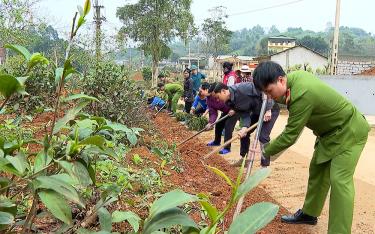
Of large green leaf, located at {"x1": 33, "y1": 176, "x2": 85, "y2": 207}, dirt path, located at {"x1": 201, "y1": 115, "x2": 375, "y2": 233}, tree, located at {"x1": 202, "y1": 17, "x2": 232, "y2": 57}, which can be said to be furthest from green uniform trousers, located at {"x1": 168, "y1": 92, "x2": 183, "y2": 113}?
tree, located at {"x1": 202, "y1": 17, "x2": 232, "y2": 57}

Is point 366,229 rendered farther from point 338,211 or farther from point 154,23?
point 154,23

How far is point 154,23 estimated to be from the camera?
920 inches

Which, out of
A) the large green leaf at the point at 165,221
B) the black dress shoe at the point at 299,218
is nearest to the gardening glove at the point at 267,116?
the black dress shoe at the point at 299,218

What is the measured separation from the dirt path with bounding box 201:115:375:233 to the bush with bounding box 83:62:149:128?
74.5 inches

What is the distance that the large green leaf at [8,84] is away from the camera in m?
1.29

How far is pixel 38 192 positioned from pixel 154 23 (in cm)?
2274

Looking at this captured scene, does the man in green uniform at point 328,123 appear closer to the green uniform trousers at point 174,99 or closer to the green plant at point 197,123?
the green plant at point 197,123

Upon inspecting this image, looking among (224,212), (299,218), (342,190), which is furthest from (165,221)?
(299,218)

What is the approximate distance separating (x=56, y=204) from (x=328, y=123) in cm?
271

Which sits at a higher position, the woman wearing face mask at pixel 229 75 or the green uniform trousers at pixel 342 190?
the woman wearing face mask at pixel 229 75

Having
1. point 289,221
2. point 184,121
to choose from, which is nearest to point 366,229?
point 289,221

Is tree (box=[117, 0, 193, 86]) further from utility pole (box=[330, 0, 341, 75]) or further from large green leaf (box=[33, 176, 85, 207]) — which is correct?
large green leaf (box=[33, 176, 85, 207])

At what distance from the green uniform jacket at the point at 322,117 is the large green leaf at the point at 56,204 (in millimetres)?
2381

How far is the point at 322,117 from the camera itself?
11.3ft
